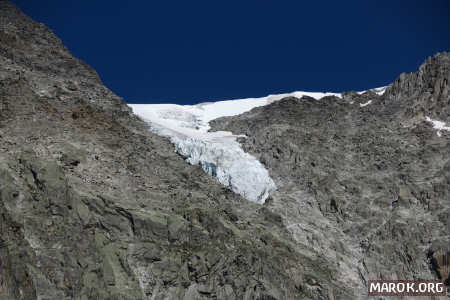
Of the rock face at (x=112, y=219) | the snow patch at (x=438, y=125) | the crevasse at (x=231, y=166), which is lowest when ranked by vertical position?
the rock face at (x=112, y=219)

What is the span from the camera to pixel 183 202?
75.4 feet

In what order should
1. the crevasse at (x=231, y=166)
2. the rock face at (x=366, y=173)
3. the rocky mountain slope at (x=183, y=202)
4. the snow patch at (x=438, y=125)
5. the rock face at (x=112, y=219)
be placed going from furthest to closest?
the snow patch at (x=438, y=125) → the crevasse at (x=231, y=166) → the rock face at (x=366, y=173) → the rocky mountain slope at (x=183, y=202) → the rock face at (x=112, y=219)

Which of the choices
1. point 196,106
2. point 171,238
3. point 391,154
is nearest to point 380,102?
point 391,154

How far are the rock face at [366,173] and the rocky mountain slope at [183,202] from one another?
0.13 m

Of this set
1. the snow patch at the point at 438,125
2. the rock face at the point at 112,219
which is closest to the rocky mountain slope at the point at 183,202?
the rock face at the point at 112,219

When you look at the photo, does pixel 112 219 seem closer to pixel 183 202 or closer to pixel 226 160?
pixel 183 202

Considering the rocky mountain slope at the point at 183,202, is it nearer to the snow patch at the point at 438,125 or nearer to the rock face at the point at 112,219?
the rock face at the point at 112,219

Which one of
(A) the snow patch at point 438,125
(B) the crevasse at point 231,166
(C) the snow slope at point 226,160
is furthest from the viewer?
(A) the snow patch at point 438,125

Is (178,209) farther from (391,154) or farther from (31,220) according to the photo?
(391,154)

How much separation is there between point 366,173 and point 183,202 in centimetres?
1837

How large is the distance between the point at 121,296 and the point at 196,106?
46089 millimetres

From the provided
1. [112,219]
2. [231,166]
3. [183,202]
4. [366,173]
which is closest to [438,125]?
[366,173]

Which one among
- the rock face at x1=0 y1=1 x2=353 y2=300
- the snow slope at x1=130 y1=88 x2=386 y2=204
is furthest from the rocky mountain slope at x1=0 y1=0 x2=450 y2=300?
the snow slope at x1=130 y1=88 x2=386 y2=204

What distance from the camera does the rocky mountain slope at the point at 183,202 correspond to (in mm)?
16750
